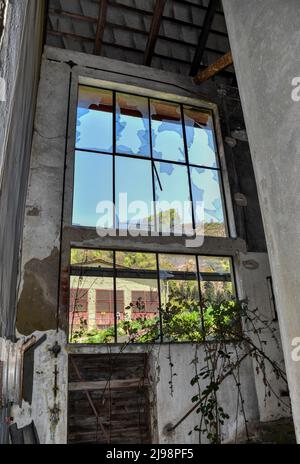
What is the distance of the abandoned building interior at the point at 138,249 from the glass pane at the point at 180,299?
0.8 inches

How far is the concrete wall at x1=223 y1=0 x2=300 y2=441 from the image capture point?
5.08 feet

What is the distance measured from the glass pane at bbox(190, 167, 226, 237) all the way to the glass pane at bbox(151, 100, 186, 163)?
1.53 ft

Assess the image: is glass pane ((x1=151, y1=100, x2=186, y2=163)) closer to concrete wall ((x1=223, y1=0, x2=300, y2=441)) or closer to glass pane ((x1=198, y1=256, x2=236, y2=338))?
glass pane ((x1=198, y1=256, x2=236, y2=338))

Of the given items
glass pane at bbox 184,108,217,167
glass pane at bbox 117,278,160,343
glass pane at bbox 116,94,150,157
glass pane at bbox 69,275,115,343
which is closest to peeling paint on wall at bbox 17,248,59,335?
glass pane at bbox 69,275,115,343

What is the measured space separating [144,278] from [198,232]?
1271 mm

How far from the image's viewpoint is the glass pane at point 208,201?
6.05 m

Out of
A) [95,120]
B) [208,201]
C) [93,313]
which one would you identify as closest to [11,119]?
[93,313]

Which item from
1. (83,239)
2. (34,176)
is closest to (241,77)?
(83,239)

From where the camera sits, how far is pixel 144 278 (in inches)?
206

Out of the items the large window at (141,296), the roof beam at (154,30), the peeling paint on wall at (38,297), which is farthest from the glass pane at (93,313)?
the roof beam at (154,30)

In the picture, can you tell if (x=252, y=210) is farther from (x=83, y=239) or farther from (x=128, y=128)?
(x=83, y=239)

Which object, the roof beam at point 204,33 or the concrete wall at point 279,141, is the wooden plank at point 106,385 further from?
the roof beam at point 204,33

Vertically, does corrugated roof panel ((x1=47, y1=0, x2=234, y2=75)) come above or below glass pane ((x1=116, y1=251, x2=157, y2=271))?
above

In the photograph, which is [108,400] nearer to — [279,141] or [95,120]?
[279,141]
